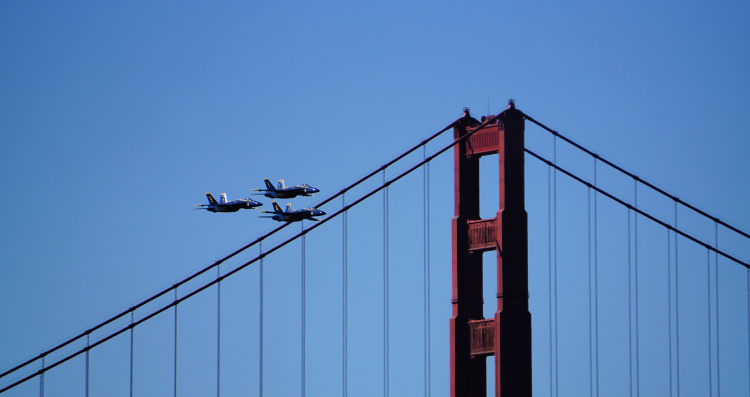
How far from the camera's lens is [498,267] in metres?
84.1

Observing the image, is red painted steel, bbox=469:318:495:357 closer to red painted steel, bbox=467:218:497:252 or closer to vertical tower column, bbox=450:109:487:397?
vertical tower column, bbox=450:109:487:397

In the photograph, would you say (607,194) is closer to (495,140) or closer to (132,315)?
(495,140)

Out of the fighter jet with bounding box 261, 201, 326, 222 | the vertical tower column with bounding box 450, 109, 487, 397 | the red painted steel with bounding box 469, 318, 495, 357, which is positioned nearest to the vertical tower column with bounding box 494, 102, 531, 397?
the red painted steel with bounding box 469, 318, 495, 357

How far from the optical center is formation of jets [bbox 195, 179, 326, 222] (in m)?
109

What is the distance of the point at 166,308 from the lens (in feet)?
300

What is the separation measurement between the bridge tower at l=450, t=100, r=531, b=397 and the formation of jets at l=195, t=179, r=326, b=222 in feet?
70.7

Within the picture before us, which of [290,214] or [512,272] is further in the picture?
[290,214]

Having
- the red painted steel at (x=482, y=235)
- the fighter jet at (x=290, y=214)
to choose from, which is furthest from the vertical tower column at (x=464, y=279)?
the fighter jet at (x=290, y=214)

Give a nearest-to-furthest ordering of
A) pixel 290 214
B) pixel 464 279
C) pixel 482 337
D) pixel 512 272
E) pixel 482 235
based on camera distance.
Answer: pixel 512 272 < pixel 482 337 < pixel 482 235 < pixel 464 279 < pixel 290 214

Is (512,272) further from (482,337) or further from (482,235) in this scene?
(482,337)

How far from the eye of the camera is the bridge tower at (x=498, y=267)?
273 ft

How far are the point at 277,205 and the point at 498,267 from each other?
1220 inches

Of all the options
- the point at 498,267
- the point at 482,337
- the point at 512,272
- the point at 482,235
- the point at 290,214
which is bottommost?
the point at 482,337

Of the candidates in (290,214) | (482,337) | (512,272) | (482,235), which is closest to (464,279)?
(482,235)
